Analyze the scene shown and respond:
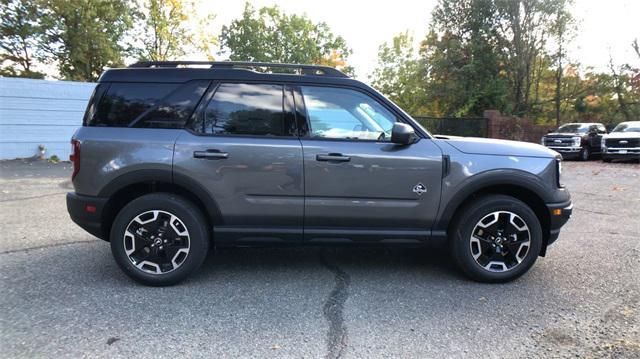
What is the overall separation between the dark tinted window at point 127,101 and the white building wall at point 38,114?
10.6 metres

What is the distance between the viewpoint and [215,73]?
3.89 metres

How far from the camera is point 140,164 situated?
12.1 feet

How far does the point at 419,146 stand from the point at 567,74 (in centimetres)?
2373

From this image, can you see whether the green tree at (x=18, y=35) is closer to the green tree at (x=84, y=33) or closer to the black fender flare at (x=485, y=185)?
the green tree at (x=84, y=33)

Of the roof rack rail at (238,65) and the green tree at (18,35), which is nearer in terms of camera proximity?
the roof rack rail at (238,65)

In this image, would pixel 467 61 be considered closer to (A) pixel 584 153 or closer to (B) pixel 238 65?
(A) pixel 584 153

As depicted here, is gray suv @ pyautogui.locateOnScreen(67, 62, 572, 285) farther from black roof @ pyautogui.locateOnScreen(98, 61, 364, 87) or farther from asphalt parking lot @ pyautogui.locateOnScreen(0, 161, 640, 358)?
asphalt parking lot @ pyautogui.locateOnScreen(0, 161, 640, 358)

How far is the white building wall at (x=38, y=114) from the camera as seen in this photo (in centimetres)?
1202

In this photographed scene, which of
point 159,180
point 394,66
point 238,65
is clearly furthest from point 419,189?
point 394,66

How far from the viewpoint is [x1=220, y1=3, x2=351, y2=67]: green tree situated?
3988 centimetres

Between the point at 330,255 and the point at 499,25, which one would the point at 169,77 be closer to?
the point at 330,255

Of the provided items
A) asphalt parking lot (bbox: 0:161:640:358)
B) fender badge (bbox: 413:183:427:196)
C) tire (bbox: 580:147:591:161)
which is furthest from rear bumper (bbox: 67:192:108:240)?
tire (bbox: 580:147:591:161)

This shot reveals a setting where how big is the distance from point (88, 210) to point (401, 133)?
9.28 ft

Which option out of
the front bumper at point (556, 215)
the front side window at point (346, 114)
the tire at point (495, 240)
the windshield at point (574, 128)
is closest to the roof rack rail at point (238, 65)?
the front side window at point (346, 114)
